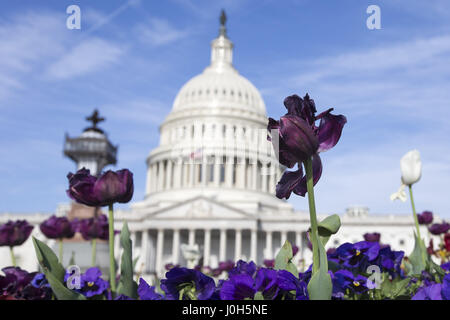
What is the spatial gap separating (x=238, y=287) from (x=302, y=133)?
0.81 metres

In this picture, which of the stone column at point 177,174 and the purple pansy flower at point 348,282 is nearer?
the purple pansy flower at point 348,282

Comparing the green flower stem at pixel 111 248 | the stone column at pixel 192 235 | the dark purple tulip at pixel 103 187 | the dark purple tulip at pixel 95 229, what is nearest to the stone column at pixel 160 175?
the stone column at pixel 192 235

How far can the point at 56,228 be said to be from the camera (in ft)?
24.7

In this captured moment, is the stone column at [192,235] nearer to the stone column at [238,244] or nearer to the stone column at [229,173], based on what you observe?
the stone column at [238,244]

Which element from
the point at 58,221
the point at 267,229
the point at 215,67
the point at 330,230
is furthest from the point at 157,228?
the point at 330,230

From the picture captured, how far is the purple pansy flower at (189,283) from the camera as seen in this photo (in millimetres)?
2977

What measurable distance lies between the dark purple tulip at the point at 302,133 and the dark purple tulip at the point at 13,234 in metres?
4.73

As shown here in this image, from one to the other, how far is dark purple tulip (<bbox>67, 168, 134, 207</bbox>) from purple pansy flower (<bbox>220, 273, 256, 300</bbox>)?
1.59 meters

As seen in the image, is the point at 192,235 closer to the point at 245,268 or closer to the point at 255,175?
the point at 255,175

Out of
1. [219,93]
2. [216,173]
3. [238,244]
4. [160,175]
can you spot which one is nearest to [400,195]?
[238,244]

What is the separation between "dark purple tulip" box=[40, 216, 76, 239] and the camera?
746 cm

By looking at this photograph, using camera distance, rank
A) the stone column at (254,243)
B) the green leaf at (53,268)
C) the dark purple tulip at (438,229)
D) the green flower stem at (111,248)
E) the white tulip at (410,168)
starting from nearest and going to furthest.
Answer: the green leaf at (53,268), the green flower stem at (111,248), the white tulip at (410,168), the dark purple tulip at (438,229), the stone column at (254,243)

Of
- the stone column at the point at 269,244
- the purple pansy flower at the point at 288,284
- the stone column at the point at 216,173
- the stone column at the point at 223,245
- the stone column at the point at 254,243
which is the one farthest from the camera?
the stone column at the point at 216,173

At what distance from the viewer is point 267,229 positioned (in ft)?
274
